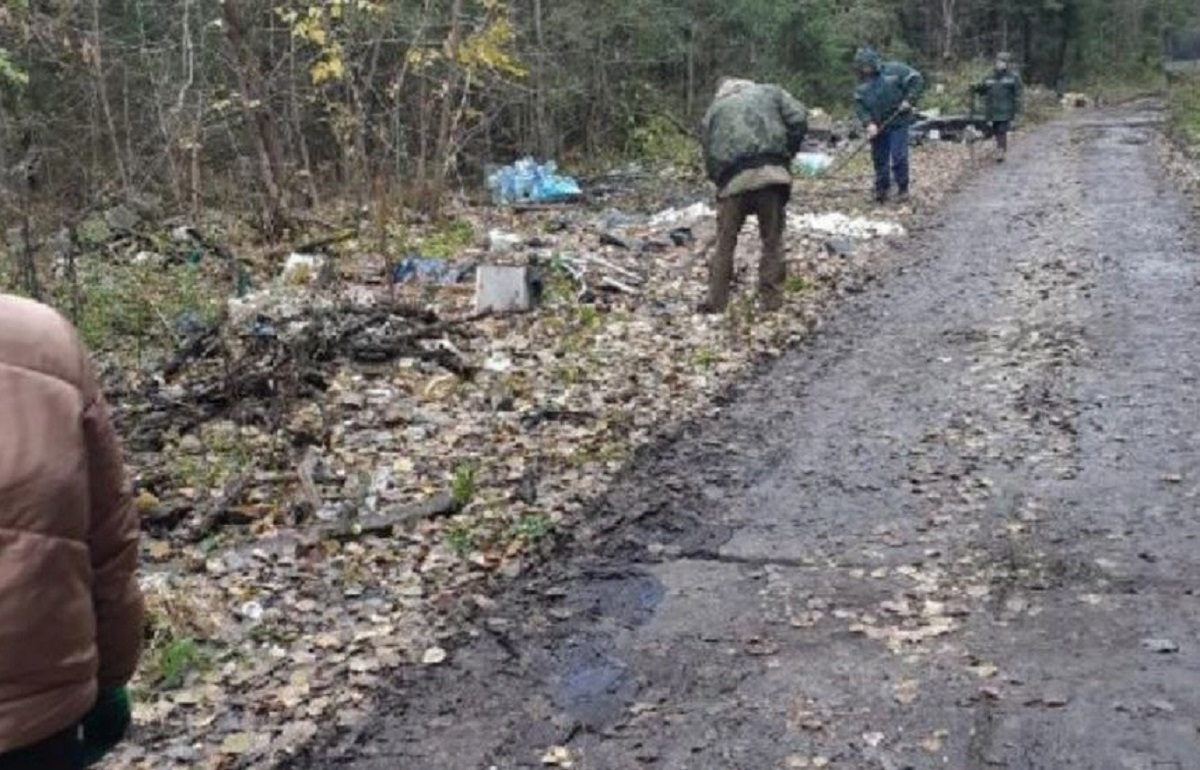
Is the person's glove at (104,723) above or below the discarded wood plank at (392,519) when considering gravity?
above

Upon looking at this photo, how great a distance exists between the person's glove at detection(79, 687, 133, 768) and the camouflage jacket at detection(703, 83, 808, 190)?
8.89 metres

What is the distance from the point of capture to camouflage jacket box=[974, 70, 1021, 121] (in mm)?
23047

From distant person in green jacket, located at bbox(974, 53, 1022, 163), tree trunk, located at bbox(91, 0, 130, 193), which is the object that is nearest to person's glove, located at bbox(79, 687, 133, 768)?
tree trunk, located at bbox(91, 0, 130, 193)

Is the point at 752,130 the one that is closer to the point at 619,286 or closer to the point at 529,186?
the point at 619,286

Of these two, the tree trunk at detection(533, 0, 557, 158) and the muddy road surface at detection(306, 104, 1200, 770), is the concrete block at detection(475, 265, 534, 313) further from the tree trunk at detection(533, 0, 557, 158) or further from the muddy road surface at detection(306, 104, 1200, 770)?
the tree trunk at detection(533, 0, 557, 158)

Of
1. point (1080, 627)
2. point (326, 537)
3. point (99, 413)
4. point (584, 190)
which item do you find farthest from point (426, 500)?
point (584, 190)

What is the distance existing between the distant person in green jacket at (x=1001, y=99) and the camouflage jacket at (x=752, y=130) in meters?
13.8

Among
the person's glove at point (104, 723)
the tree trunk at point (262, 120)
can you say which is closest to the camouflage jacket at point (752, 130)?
the tree trunk at point (262, 120)

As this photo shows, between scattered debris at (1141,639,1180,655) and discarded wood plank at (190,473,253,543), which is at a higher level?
discarded wood plank at (190,473,253,543)

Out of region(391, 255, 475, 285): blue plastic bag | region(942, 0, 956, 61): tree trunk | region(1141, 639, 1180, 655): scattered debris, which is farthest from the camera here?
region(942, 0, 956, 61): tree trunk

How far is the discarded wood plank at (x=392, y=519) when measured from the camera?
20.5 ft

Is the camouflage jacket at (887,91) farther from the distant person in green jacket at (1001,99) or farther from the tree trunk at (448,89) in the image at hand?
the distant person in green jacket at (1001,99)

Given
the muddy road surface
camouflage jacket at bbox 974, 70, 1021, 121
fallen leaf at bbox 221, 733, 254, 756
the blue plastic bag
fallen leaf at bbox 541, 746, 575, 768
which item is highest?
camouflage jacket at bbox 974, 70, 1021, 121

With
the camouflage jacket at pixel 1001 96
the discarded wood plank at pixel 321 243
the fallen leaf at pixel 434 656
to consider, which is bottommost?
the fallen leaf at pixel 434 656
